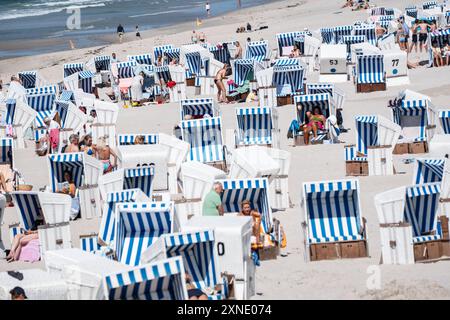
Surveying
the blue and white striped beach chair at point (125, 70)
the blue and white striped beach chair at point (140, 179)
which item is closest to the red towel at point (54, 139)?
the blue and white striped beach chair at point (140, 179)

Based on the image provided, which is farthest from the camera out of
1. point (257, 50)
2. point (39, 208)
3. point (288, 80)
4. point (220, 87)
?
point (257, 50)

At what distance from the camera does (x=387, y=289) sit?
973 cm

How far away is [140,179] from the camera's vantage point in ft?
46.2

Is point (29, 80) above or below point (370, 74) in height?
above

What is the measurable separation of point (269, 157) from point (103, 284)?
19.6 feet

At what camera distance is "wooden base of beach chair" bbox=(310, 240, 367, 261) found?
1139cm

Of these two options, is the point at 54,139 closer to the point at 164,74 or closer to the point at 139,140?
the point at 139,140

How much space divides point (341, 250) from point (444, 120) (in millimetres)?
5719

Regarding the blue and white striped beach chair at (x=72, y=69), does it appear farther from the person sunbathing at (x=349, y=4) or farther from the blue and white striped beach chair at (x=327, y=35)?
the person sunbathing at (x=349, y=4)

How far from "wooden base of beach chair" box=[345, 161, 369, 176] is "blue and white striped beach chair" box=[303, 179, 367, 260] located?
385cm

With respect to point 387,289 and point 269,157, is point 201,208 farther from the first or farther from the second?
point 387,289

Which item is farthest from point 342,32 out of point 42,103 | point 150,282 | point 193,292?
point 150,282
